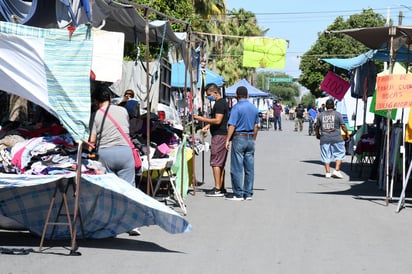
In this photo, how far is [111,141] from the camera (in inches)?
366

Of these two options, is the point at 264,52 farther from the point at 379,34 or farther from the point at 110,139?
the point at 110,139

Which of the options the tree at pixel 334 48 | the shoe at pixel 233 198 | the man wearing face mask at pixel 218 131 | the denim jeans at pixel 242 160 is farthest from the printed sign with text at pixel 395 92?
the tree at pixel 334 48

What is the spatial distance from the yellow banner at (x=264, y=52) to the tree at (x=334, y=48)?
41.8m

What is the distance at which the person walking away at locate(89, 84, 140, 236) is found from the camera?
927 centimetres

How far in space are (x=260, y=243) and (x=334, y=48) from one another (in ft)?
192

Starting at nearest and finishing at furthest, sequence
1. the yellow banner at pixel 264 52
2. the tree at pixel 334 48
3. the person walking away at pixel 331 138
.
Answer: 1. the person walking away at pixel 331 138
2. the yellow banner at pixel 264 52
3. the tree at pixel 334 48

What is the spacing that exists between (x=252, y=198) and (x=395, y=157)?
2651mm

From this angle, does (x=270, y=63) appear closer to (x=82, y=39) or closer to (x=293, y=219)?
(x=293, y=219)

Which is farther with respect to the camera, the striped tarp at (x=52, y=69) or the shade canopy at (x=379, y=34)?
the shade canopy at (x=379, y=34)

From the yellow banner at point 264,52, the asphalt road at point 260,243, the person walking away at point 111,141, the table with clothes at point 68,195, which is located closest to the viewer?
the asphalt road at point 260,243

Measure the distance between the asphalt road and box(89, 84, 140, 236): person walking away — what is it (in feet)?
2.73

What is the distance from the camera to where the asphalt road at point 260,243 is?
7.85 m

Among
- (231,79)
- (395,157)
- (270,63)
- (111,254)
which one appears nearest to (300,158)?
(270,63)

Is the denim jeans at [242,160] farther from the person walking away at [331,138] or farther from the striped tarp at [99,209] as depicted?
the person walking away at [331,138]
